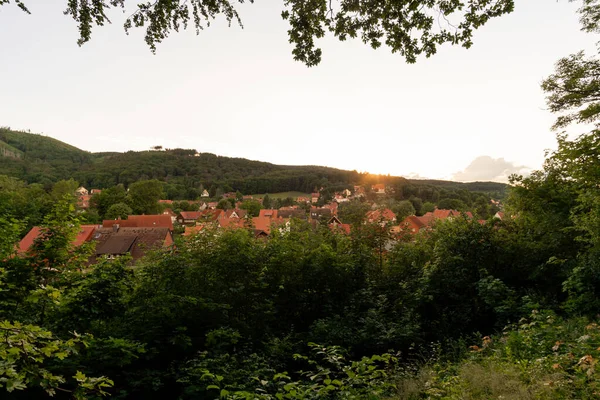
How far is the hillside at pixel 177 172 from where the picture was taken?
10038 cm

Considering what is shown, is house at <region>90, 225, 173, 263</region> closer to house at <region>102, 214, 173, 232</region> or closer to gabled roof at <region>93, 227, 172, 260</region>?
gabled roof at <region>93, 227, 172, 260</region>

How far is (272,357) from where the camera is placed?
5613mm

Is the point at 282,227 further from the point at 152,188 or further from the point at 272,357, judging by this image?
the point at 152,188

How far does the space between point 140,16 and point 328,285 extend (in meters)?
6.58

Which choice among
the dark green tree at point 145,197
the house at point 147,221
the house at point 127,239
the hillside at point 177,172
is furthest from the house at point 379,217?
the hillside at point 177,172

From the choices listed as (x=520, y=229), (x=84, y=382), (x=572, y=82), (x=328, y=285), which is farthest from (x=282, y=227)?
(x=572, y=82)

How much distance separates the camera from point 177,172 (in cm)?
12200

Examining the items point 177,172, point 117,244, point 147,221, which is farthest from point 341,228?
point 177,172

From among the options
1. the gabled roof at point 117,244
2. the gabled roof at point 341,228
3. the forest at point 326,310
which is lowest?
the gabled roof at point 117,244

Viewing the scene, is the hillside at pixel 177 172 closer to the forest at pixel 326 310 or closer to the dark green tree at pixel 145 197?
the dark green tree at pixel 145 197

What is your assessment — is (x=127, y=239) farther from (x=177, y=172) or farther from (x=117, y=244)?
(x=177, y=172)

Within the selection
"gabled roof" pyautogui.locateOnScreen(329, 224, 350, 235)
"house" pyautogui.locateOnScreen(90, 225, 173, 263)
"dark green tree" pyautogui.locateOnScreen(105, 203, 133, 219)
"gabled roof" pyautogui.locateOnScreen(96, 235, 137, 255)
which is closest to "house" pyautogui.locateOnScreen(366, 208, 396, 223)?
"gabled roof" pyautogui.locateOnScreen(329, 224, 350, 235)

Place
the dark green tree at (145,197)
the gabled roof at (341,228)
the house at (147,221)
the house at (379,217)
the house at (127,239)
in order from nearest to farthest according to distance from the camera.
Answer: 1. the house at (379,217)
2. the gabled roof at (341,228)
3. the house at (127,239)
4. the house at (147,221)
5. the dark green tree at (145,197)

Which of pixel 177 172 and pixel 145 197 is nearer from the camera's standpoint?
pixel 145 197
